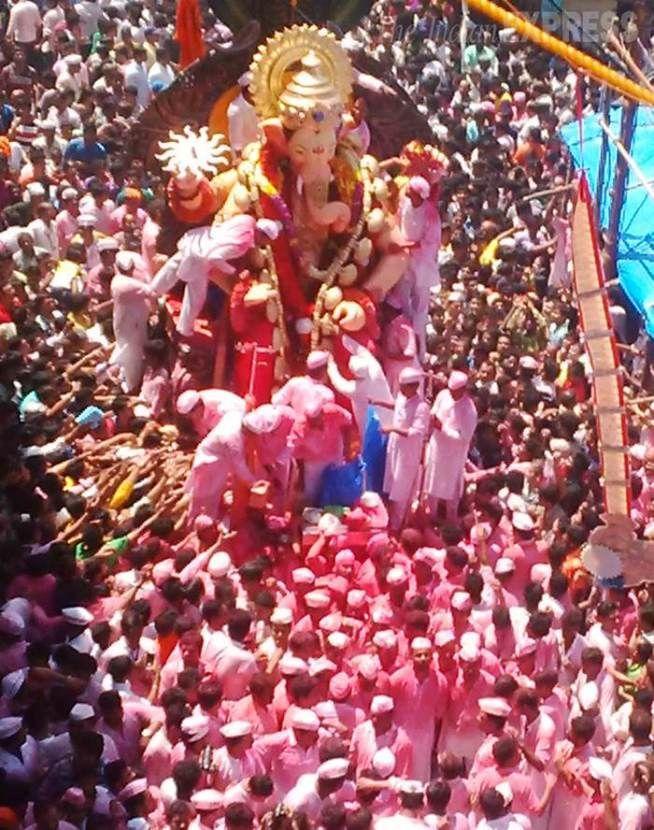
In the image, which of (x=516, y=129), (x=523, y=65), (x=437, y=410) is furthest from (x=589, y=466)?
(x=523, y=65)

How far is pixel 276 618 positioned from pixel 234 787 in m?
1.04

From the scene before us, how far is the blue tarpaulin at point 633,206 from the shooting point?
964 cm

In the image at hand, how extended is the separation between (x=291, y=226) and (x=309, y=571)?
6.54 ft

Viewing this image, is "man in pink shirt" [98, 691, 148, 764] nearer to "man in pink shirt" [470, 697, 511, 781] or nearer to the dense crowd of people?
the dense crowd of people

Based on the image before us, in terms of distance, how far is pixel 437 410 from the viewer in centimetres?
699

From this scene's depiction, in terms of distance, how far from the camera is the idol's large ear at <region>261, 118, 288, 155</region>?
748cm

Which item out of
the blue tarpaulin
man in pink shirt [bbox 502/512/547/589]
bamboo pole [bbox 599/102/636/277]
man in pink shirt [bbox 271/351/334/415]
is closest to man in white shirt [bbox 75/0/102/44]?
the blue tarpaulin

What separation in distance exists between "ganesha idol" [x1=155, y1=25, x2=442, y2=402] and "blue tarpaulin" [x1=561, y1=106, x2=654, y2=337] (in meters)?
1.69

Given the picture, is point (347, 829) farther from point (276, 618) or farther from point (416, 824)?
point (276, 618)

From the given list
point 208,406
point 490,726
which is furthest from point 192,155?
point 490,726

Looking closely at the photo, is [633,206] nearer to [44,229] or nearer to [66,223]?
[66,223]

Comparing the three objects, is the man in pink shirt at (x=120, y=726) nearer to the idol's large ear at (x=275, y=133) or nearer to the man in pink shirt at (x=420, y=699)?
the man in pink shirt at (x=420, y=699)

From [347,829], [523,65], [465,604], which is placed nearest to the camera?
[347,829]

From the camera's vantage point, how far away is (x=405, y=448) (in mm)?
7027
